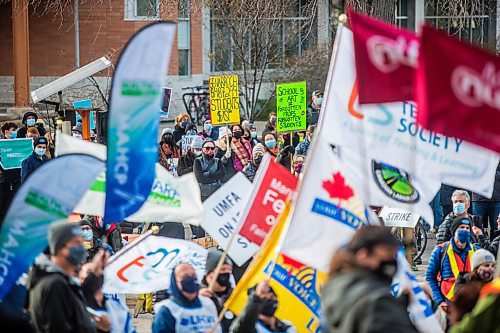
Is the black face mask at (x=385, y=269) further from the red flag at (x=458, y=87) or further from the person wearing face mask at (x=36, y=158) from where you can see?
the person wearing face mask at (x=36, y=158)

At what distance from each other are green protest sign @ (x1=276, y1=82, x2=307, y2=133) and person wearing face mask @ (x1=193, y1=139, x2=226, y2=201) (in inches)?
135

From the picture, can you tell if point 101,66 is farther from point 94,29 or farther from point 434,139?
point 94,29

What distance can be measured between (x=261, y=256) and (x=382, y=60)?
152 centimetres

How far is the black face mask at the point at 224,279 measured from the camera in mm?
8859

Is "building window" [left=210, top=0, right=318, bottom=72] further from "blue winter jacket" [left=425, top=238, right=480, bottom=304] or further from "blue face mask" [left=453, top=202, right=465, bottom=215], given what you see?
"blue winter jacket" [left=425, top=238, right=480, bottom=304]

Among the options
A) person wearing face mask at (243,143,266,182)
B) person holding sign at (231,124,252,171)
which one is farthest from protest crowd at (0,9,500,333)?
person holding sign at (231,124,252,171)

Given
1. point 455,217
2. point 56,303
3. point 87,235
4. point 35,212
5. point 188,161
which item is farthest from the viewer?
point 188,161

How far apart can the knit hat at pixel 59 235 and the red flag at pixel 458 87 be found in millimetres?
2107

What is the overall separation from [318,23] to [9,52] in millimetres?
8668

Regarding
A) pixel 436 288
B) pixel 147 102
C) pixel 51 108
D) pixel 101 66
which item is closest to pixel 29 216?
pixel 147 102

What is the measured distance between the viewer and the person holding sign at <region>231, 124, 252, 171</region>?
62.8 feet

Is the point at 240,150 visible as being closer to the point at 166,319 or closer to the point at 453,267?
the point at 453,267

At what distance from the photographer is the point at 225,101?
21.4m

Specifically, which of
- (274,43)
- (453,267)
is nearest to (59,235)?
(453,267)
